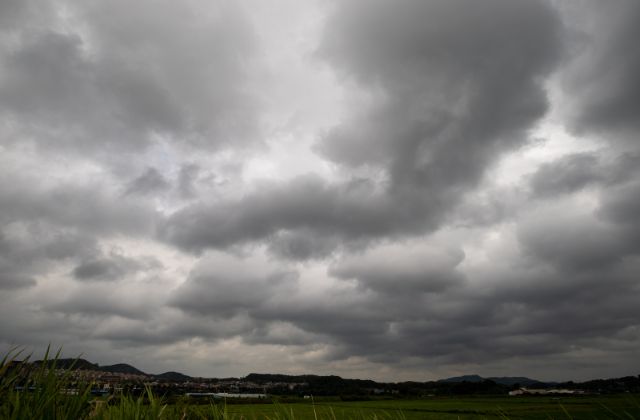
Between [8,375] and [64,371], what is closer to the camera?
[8,375]

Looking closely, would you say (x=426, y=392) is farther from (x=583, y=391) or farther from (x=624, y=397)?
(x=624, y=397)

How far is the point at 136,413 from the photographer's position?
5254 mm

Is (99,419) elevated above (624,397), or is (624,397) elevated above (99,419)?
(624,397)

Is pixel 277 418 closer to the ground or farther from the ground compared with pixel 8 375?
closer to the ground

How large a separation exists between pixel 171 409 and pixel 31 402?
11.3ft

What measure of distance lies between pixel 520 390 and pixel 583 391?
943 inches

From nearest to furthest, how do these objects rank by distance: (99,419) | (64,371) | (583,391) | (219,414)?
1. (99,419)
2. (64,371)
3. (219,414)
4. (583,391)

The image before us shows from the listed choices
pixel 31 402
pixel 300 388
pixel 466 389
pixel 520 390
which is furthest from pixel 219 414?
pixel 520 390

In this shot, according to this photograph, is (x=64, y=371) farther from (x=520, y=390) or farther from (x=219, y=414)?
(x=520, y=390)

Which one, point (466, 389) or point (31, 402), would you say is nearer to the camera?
point (31, 402)

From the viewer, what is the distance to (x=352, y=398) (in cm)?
13700

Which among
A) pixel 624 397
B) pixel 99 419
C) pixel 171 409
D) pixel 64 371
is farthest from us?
pixel 171 409

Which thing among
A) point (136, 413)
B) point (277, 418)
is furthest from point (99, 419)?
point (277, 418)

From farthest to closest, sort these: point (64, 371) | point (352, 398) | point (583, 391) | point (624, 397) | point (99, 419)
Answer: point (583, 391) < point (352, 398) < point (64, 371) < point (99, 419) < point (624, 397)
